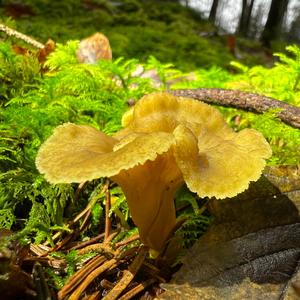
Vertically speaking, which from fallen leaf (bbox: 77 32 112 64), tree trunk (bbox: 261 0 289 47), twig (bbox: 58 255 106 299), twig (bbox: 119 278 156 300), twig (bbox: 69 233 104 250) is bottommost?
tree trunk (bbox: 261 0 289 47)

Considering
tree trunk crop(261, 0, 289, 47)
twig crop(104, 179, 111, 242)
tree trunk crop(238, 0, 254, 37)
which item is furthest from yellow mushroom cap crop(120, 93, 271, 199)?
tree trunk crop(238, 0, 254, 37)

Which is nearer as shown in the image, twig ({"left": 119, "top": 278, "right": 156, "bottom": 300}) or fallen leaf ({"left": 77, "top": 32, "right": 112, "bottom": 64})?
twig ({"left": 119, "top": 278, "right": 156, "bottom": 300})

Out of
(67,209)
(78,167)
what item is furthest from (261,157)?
(67,209)

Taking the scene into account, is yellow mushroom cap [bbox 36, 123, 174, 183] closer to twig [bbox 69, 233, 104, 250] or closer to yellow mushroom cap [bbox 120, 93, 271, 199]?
yellow mushroom cap [bbox 120, 93, 271, 199]

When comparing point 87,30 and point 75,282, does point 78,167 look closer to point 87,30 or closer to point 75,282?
point 75,282

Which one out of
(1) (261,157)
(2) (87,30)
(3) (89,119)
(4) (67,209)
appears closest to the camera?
(1) (261,157)

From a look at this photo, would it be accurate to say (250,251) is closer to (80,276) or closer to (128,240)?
(128,240)
